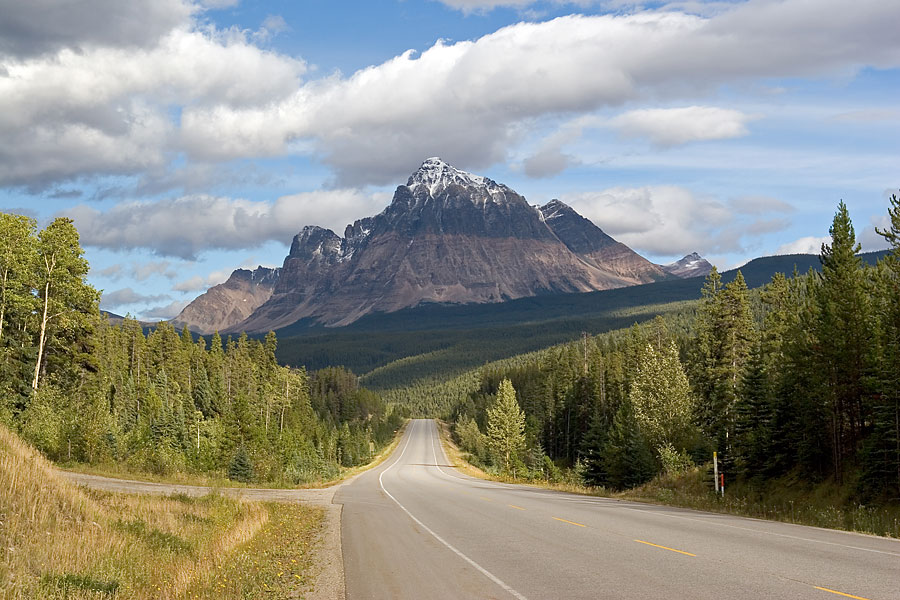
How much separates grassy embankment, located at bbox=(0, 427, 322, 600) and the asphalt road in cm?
183

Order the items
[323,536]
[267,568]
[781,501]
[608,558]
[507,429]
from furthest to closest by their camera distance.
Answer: [507,429]
[781,501]
[323,536]
[267,568]
[608,558]

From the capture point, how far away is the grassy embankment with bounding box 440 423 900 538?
21125 mm

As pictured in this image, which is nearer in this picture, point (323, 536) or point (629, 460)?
point (323, 536)

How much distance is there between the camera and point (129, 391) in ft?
225

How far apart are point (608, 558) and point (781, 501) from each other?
900 inches

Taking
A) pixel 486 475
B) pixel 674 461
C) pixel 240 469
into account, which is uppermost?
pixel 674 461

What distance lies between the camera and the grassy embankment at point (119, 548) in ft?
36.7

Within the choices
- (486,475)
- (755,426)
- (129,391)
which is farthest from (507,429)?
(755,426)

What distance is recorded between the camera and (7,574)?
34.6ft

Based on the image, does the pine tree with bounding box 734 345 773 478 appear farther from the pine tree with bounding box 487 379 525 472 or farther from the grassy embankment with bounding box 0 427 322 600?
the pine tree with bounding box 487 379 525 472

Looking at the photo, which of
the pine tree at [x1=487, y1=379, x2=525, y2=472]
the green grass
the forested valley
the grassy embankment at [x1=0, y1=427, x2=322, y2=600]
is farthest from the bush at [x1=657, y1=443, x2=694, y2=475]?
the pine tree at [x1=487, y1=379, x2=525, y2=472]

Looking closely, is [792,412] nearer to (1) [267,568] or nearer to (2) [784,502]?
(2) [784,502]

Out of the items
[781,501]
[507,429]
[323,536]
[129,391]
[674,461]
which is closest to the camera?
[323,536]

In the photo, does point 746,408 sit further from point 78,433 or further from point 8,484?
point 78,433
